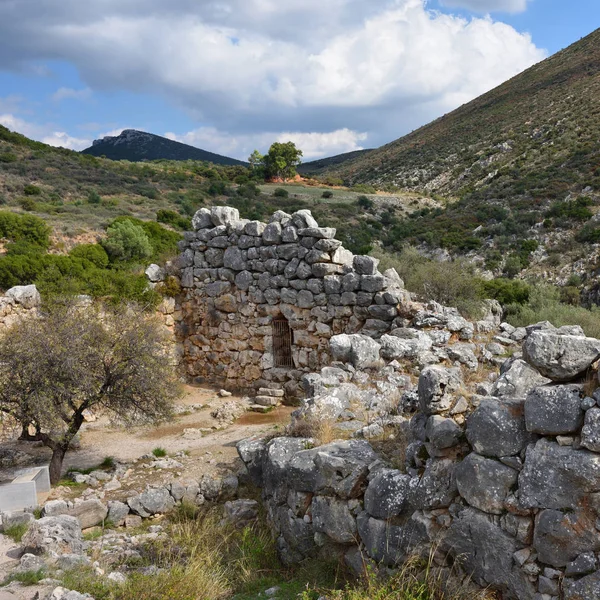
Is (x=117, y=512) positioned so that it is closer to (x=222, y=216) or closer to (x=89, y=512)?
(x=89, y=512)

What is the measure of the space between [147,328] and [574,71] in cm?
5055

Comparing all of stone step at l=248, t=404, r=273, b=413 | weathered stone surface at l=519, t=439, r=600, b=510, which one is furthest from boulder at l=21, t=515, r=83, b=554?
stone step at l=248, t=404, r=273, b=413

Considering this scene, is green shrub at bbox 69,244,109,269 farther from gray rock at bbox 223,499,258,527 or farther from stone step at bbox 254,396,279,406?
gray rock at bbox 223,499,258,527

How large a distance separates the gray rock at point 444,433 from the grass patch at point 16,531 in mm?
4616

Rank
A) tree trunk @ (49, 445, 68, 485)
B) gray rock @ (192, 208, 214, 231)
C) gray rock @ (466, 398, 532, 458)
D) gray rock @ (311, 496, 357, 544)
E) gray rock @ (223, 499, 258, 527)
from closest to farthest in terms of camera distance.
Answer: gray rock @ (466, 398, 532, 458) → gray rock @ (311, 496, 357, 544) → gray rock @ (223, 499, 258, 527) → tree trunk @ (49, 445, 68, 485) → gray rock @ (192, 208, 214, 231)

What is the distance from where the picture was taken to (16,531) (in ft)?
19.9

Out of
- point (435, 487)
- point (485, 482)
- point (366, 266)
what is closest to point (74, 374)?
point (435, 487)

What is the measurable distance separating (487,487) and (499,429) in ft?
1.42

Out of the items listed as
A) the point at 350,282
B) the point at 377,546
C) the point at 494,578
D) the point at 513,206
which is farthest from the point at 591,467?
the point at 513,206

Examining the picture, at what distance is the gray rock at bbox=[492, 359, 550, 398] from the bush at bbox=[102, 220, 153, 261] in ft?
43.4

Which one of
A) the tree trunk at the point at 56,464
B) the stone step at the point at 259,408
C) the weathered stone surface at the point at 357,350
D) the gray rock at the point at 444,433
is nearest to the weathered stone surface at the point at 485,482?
the gray rock at the point at 444,433

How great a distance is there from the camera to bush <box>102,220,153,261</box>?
641 inches

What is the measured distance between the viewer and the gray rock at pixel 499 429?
399cm

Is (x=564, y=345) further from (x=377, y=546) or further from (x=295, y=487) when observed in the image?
(x=295, y=487)
